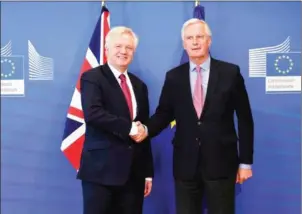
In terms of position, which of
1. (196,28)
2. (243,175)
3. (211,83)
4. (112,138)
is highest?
(196,28)

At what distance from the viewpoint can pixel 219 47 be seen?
2.67 m

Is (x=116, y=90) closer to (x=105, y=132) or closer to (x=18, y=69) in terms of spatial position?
(x=105, y=132)

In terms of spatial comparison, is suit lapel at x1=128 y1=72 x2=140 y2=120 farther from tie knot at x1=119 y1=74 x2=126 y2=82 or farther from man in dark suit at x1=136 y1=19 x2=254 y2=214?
man in dark suit at x1=136 y1=19 x2=254 y2=214

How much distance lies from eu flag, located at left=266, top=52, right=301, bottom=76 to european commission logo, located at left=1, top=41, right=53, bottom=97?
1519 mm

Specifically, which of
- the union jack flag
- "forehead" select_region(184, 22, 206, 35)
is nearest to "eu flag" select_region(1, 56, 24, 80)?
the union jack flag

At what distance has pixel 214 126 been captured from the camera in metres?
1.85

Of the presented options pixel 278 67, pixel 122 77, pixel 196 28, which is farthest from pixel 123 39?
pixel 278 67

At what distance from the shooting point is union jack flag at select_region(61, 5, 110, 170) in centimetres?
249

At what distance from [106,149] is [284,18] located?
163 centimetres

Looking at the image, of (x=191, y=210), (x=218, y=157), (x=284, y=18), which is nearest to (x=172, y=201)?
(x=191, y=210)

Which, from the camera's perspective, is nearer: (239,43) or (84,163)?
(84,163)

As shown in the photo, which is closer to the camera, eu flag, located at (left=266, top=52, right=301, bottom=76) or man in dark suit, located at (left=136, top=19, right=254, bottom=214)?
man in dark suit, located at (left=136, top=19, right=254, bottom=214)

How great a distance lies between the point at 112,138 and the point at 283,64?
1440mm

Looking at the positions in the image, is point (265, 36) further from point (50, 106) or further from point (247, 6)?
point (50, 106)
